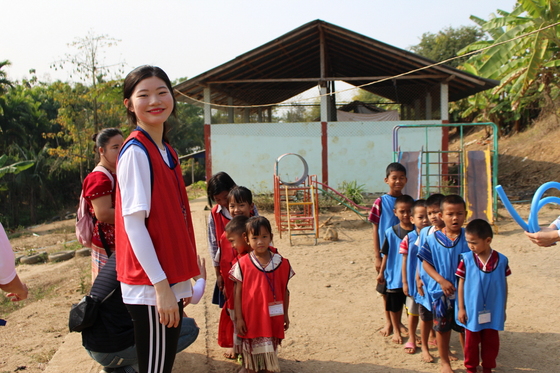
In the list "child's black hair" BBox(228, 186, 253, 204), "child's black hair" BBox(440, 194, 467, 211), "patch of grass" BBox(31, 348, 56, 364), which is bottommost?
"patch of grass" BBox(31, 348, 56, 364)

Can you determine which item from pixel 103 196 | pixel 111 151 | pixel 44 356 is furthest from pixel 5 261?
pixel 44 356

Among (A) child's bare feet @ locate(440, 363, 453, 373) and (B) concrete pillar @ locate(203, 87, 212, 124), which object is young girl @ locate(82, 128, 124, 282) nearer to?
(A) child's bare feet @ locate(440, 363, 453, 373)

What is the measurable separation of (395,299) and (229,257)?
1.41 metres

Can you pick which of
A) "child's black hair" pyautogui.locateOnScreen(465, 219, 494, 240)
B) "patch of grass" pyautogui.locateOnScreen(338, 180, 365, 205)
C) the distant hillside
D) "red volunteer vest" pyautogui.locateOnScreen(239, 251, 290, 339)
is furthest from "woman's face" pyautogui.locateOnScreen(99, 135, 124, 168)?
the distant hillside

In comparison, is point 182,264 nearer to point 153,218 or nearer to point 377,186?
point 153,218

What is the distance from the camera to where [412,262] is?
11.7 ft

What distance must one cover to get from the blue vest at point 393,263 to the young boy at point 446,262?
0.48 meters

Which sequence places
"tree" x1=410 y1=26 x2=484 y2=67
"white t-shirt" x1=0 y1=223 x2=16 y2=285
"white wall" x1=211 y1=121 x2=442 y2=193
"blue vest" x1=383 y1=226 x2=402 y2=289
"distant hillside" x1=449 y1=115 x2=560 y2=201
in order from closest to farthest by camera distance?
"white t-shirt" x1=0 y1=223 x2=16 y2=285 < "blue vest" x1=383 y1=226 x2=402 y2=289 < "white wall" x1=211 y1=121 x2=442 y2=193 < "distant hillside" x1=449 y1=115 x2=560 y2=201 < "tree" x1=410 y1=26 x2=484 y2=67

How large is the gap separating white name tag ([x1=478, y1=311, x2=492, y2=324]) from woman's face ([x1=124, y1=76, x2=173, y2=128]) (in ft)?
7.50

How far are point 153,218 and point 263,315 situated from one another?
4.56 ft

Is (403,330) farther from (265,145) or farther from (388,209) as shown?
(265,145)

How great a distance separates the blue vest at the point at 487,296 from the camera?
2965mm

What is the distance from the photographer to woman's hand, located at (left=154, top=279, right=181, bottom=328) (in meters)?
1.79

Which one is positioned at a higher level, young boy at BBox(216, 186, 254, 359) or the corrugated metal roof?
the corrugated metal roof
